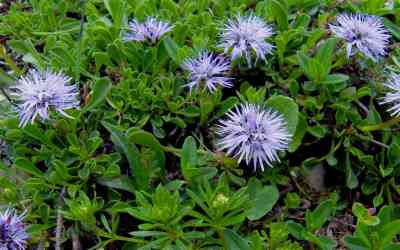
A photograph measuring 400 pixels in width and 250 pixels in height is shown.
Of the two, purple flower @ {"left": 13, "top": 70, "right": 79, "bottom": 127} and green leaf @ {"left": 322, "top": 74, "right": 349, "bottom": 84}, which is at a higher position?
green leaf @ {"left": 322, "top": 74, "right": 349, "bottom": 84}

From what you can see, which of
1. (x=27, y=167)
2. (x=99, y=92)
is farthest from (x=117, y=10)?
(x=27, y=167)

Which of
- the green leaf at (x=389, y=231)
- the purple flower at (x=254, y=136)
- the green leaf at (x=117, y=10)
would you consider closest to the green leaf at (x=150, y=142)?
the purple flower at (x=254, y=136)

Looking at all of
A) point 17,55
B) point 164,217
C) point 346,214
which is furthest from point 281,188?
point 17,55

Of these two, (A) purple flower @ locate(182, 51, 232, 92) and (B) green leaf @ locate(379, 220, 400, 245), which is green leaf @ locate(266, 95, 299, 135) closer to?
(A) purple flower @ locate(182, 51, 232, 92)

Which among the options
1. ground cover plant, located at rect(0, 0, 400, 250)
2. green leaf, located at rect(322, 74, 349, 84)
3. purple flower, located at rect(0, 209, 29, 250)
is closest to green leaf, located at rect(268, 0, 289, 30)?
ground cover plant, located at rect(0, 0, 400, 250)

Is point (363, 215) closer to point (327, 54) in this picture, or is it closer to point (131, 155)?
point (327, 54)

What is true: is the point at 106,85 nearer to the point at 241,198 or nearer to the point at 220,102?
the point at 220,102
